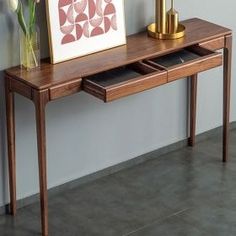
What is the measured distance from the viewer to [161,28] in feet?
11.1

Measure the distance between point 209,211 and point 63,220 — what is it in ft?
2.10

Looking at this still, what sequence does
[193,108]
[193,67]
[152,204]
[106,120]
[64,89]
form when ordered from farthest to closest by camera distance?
[193,108]
[106,120]
[152,204]
[193,67]
[64,89]

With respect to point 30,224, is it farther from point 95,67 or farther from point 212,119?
point 212,119

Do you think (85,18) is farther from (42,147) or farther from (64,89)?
(42,147)

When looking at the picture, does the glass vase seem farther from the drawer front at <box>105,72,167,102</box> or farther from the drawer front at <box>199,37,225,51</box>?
the drawer front at <box>199,37,225,51</box>

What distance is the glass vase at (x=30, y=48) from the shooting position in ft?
9.89

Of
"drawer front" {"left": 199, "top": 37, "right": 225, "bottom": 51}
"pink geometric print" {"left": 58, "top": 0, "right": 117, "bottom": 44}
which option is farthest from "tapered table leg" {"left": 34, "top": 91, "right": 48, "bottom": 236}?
"drawer front" {"left": 199, "top": 37, "right": 225, "bottom": 51}

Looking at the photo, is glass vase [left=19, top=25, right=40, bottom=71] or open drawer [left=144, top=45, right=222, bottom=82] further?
open drawer [left=144, top=45, right=222, bottom=82]

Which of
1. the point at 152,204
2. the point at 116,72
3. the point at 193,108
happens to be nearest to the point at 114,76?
the point at 116,72

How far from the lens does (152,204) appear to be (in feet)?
11.0

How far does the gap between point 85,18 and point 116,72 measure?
0.26 meters

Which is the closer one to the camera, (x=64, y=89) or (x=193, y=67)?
(x=64, y=89)

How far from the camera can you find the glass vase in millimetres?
3016

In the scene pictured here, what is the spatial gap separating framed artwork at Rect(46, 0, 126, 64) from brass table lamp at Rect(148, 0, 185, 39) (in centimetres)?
18
